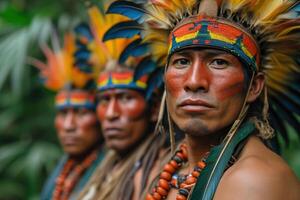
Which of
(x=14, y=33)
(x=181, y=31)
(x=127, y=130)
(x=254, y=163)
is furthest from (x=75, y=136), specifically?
(x=254, y=163)

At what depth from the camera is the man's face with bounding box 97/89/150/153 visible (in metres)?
A: 4.91

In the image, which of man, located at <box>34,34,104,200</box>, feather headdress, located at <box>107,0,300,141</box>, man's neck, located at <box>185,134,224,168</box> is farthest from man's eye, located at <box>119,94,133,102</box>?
man's neck, located at <box>185,134,224,168</box>

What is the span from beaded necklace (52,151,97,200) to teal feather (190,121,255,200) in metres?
2.97

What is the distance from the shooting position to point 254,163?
283cm

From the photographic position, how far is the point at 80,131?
5.94 m

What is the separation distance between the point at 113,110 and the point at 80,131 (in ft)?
3.47

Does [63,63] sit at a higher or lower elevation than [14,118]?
higher

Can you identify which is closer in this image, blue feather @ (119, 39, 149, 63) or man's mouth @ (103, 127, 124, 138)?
blue feather @ (119, 39, 149, 63)

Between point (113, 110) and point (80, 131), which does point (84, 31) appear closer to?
point (80, 131)

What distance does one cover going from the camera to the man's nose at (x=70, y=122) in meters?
5.96

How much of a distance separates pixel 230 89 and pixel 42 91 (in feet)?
18.4

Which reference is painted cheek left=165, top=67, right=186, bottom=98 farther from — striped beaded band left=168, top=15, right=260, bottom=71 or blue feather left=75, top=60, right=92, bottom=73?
blue feather left=75, top=60, right=92, bottom=73

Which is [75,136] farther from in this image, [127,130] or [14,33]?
[14,33]

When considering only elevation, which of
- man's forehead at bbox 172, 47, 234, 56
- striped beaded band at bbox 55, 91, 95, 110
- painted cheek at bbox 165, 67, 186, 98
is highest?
man's forehead at bbox 172, 47, 234, 56
